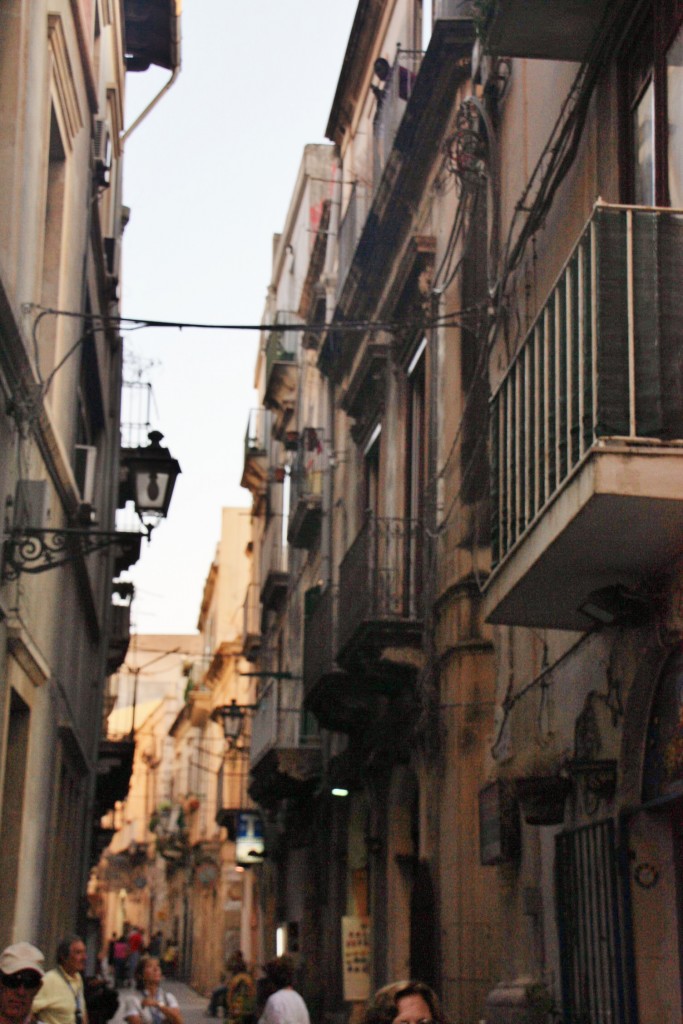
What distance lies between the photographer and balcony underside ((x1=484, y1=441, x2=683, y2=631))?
758 cm

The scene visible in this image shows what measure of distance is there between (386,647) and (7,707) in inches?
194

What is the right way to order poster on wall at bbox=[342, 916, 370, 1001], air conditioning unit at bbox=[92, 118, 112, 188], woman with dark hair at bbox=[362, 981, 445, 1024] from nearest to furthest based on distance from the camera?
woman with dark hair at bbox=[362, 981, 445, 1024] < air conditioning unit at bbox=[92, 118, 112, 188] < poster on wall at bbox=[342, 916, 370, 1001]

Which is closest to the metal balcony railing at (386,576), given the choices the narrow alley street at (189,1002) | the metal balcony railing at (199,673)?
the narrow alley street at (189,1002)

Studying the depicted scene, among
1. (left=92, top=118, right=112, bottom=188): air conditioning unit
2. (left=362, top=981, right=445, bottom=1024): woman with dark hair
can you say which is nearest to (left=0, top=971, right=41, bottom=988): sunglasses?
(left=362, top=981, right=445, bottom=1024): woman with dark hair

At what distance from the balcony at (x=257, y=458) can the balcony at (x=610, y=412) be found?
26838 mm

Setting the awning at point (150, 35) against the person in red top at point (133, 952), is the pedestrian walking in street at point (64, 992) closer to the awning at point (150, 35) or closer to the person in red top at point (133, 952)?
the awning at point (150, 35)

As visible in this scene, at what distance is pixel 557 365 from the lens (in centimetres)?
884

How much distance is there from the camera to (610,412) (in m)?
7.82

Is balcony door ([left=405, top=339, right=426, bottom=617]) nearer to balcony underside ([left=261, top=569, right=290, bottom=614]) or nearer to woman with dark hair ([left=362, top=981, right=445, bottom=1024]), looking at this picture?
woman with dark hair ([left=362, top=981, right=445, bottom=1024])

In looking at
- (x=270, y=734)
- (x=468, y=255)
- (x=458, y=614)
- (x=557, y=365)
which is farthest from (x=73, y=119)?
(x=270, y=734)

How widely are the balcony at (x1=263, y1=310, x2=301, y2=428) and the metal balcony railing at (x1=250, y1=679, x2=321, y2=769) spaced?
520cm

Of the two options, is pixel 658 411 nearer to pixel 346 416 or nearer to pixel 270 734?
pixel 346 416

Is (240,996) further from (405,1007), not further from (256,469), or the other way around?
(256,469)

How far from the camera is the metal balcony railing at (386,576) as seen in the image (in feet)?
52.9
